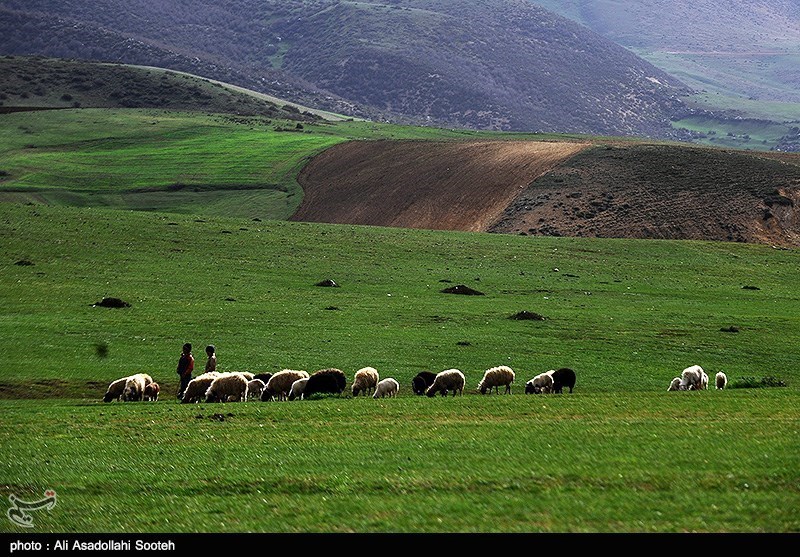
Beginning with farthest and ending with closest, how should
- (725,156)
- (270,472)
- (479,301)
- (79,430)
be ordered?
(725,156) → (479,301) → (79,430) → (270,472)

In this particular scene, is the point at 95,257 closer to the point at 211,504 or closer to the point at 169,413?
the point at 169,413

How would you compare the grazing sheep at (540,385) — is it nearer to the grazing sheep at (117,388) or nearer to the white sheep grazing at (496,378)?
the white sheep grazing at (496,378)

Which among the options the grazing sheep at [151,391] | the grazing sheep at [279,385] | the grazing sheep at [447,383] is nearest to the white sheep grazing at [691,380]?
the grazing sheep at [447,383]

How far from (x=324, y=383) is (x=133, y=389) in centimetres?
525

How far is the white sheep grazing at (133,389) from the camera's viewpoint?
27656mm

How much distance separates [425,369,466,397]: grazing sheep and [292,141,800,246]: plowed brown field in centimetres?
4854

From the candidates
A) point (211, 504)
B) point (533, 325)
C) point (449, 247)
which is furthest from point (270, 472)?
point (449, 247)

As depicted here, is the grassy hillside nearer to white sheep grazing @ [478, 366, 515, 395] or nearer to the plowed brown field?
white sheep grazing @ [478, 366, 515, 395]

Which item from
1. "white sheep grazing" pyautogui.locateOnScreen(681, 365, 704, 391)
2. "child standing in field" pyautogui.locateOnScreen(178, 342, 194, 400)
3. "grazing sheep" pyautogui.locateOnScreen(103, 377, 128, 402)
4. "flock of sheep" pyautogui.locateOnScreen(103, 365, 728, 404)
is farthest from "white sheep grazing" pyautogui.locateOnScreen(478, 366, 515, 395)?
"grazing sheep" pyautogui.locateOnScreen(103, 377, 128, 402)

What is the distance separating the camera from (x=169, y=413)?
76.8ft

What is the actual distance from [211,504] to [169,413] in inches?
364

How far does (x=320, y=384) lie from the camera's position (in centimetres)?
2811

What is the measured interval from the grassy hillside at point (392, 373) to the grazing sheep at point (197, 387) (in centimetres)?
131

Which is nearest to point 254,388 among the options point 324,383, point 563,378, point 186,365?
point 324,383
